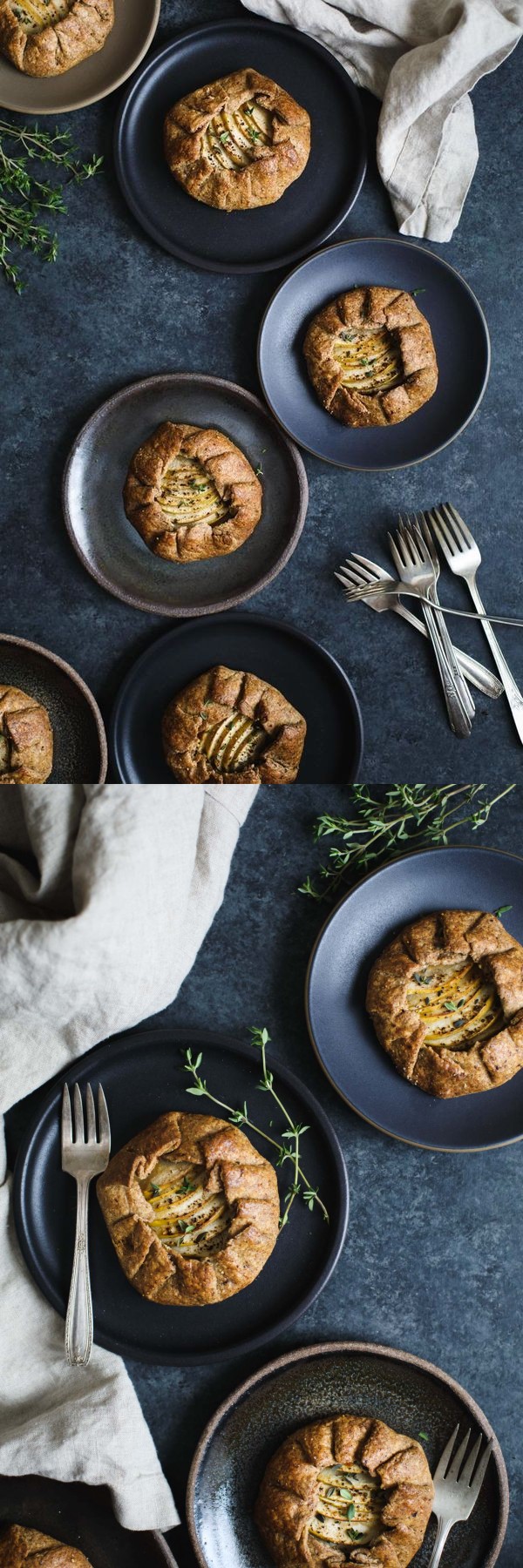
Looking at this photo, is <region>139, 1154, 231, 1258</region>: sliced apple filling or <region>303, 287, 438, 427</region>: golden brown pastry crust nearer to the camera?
<region>139, 1154, 231, 1258</region>: sliced apple filling

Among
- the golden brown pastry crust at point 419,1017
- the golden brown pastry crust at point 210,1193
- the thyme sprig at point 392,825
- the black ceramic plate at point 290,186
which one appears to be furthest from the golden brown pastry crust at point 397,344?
the golden brown pastry crust at point 210,1193

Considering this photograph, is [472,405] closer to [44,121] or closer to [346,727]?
[346,727]

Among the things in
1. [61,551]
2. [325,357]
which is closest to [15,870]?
[61,551]

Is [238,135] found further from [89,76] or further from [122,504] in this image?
[122,504]

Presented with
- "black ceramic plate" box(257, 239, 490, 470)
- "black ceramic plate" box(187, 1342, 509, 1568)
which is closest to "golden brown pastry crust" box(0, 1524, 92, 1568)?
"black ceramic plate" box(187, 1342, 509, 1568)

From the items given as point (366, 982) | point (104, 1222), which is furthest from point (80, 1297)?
point (366, 982)

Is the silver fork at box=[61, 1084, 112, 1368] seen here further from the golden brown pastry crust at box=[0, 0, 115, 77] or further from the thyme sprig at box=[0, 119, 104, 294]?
the golden brown pastry crust at box=[0, 0, 115, 77]
